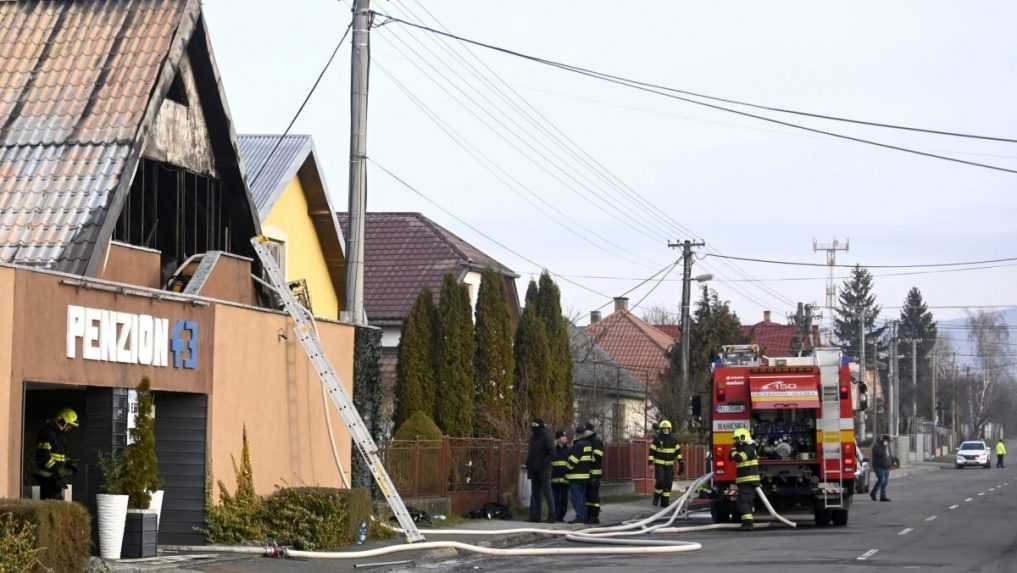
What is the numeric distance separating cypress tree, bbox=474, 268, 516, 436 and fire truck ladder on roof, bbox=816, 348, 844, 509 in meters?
10.6

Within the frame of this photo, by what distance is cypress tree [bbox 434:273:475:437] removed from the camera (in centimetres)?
3519

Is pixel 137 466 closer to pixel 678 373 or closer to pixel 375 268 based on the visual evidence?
pixel 375 268

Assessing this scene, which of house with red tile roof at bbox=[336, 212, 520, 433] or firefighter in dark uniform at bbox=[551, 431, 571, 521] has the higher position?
house with red tile roof at bbox=[336, 212, 520, 433]

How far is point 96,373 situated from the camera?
58.4ft

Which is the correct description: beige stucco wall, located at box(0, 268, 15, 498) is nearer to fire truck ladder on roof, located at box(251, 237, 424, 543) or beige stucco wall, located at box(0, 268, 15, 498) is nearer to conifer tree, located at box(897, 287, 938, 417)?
fire truck ladder on roof, located at box(251, 237, 424, 543)

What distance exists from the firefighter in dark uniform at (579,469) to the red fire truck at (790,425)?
226 centimetres

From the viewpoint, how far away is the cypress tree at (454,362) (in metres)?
35.2

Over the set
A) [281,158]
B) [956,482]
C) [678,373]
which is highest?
[281,158]

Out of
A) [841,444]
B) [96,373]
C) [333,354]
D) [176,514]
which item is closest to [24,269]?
[96,373]

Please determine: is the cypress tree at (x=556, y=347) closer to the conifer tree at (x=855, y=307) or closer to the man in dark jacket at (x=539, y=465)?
the man in dark jacket at (x=539, y=465)

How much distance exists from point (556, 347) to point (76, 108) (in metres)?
20.1

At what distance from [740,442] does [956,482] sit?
104 feet

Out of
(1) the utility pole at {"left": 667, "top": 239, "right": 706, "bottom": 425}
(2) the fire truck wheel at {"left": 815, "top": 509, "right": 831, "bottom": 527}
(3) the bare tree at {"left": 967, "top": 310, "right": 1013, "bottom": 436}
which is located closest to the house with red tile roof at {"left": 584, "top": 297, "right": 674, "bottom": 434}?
(1) the utility pole at {"left": 667, "top": 239, "right": 706, "bottom": 425}

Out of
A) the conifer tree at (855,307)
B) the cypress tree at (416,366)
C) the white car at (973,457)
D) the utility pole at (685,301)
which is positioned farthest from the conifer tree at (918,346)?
the cypress tree at (416,366)
